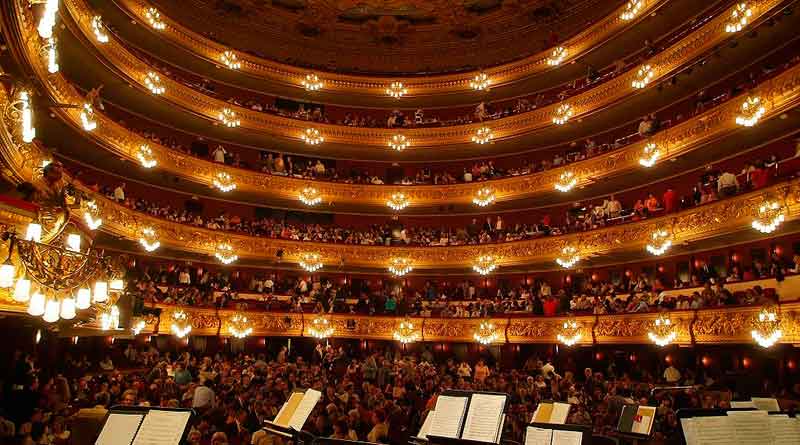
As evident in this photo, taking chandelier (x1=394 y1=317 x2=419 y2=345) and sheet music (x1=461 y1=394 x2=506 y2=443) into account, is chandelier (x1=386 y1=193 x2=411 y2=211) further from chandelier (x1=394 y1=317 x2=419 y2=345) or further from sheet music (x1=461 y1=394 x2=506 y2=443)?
sheet music (x1=461 y1=394 x2=506 y2=443)

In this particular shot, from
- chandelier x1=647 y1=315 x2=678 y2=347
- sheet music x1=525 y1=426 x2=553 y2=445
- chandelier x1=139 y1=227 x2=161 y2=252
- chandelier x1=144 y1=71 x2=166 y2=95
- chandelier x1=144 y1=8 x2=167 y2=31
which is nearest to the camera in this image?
sheet music x1=525 y1=426 x2=553 y2=445

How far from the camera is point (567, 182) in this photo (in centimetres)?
2452

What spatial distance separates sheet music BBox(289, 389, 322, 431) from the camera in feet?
22.0

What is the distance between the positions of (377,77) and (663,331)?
840 inches

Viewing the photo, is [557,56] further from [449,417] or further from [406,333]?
[449,417]

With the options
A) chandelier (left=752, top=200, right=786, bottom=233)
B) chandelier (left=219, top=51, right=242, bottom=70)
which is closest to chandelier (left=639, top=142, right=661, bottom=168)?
chandelier (left=752, top=200, right=786, bottom=233)

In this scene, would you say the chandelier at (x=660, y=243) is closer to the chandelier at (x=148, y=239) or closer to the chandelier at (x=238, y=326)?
the chandelier at (x=238, y=326)

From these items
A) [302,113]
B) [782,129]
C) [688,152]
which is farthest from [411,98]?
[782,129]

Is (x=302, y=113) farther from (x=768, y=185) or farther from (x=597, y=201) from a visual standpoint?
(x=768, y=185)

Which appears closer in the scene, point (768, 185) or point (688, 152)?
point (768, 185)

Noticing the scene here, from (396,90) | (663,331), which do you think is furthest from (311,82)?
(663,331)

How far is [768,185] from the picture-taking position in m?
15.7

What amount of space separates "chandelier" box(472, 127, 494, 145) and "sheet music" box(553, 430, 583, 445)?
23683 millimetres

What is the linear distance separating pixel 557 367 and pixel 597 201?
8.32 metres
